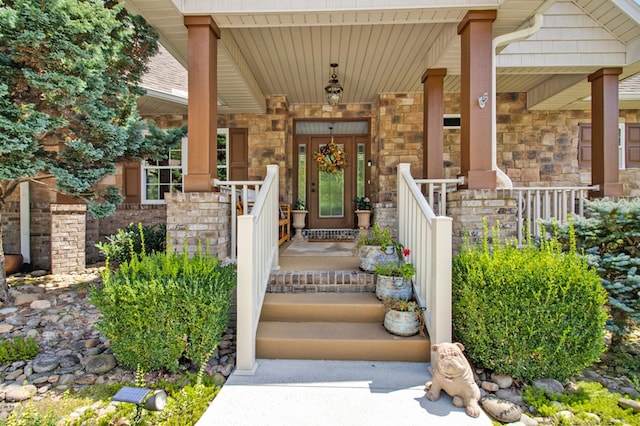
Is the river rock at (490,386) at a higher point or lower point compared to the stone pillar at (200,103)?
lower

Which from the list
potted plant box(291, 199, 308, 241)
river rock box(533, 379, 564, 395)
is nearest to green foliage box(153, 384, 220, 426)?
river rock box(533, 379, 564, 395)

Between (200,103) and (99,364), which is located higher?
(200,103)

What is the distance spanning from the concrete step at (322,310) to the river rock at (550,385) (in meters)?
1.14

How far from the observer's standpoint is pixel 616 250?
3.03 m

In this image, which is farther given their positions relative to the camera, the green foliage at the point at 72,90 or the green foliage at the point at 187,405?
the green foliage at the point at 72,90

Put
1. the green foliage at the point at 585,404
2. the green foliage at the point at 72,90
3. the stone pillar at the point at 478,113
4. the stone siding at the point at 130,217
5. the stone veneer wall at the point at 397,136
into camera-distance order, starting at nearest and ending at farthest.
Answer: the green foliage at the point at 585,404, the green foliage at the point at 72,90, the stone pillar at the point at 478,113, the stone veneer wall at the point at 397,136, the stone siding at the point at 130,217

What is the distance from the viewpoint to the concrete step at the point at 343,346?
262 centimetres

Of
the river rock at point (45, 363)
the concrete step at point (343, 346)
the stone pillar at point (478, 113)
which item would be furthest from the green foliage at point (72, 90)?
the stone pillar at point (478, 113)

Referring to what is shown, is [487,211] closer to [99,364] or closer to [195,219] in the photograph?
[195,219]

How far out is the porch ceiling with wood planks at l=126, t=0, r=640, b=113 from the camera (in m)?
3.59

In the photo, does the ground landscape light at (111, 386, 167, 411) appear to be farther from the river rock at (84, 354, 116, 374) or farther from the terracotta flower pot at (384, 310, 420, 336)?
the terracotta flower pot at (384, 310, 420, 336)

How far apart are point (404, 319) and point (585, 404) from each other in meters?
1.17

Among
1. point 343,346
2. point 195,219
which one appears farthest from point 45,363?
point 343,346

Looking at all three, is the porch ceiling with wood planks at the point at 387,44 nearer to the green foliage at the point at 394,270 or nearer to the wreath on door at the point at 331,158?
the wreath on door at the point at 331,158
